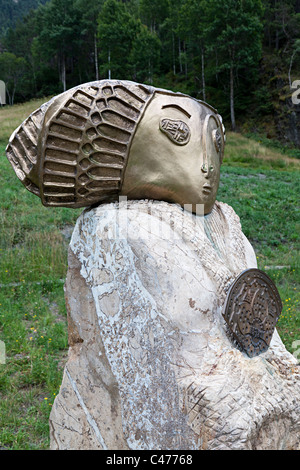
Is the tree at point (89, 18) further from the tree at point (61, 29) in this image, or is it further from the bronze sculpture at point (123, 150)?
the bronze sculpture at point (123, 150)

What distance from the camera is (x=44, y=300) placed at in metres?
4.85

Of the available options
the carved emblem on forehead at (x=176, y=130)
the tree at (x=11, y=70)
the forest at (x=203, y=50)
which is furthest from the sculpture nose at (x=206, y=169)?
the tree at (x=11, y=70)

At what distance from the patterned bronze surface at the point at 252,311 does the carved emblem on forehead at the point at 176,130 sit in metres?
0.61

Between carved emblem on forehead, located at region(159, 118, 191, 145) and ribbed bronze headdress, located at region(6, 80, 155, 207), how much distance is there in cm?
11

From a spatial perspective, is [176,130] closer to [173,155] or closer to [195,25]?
[173,155]

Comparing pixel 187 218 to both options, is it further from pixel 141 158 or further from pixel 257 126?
pixel 257 126

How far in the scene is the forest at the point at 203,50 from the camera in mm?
22281

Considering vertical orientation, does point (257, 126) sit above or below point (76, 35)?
below

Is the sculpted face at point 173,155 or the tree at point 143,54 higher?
the sculpted face at point 173,155

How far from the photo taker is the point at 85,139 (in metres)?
1.74

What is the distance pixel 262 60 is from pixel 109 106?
85.0ft

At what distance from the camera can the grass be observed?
10.5 ft

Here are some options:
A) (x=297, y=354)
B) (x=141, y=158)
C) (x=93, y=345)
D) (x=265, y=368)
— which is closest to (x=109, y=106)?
(x=141, y=158)

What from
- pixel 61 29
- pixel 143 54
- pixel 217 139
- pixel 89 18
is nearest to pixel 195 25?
pixel 143 54
